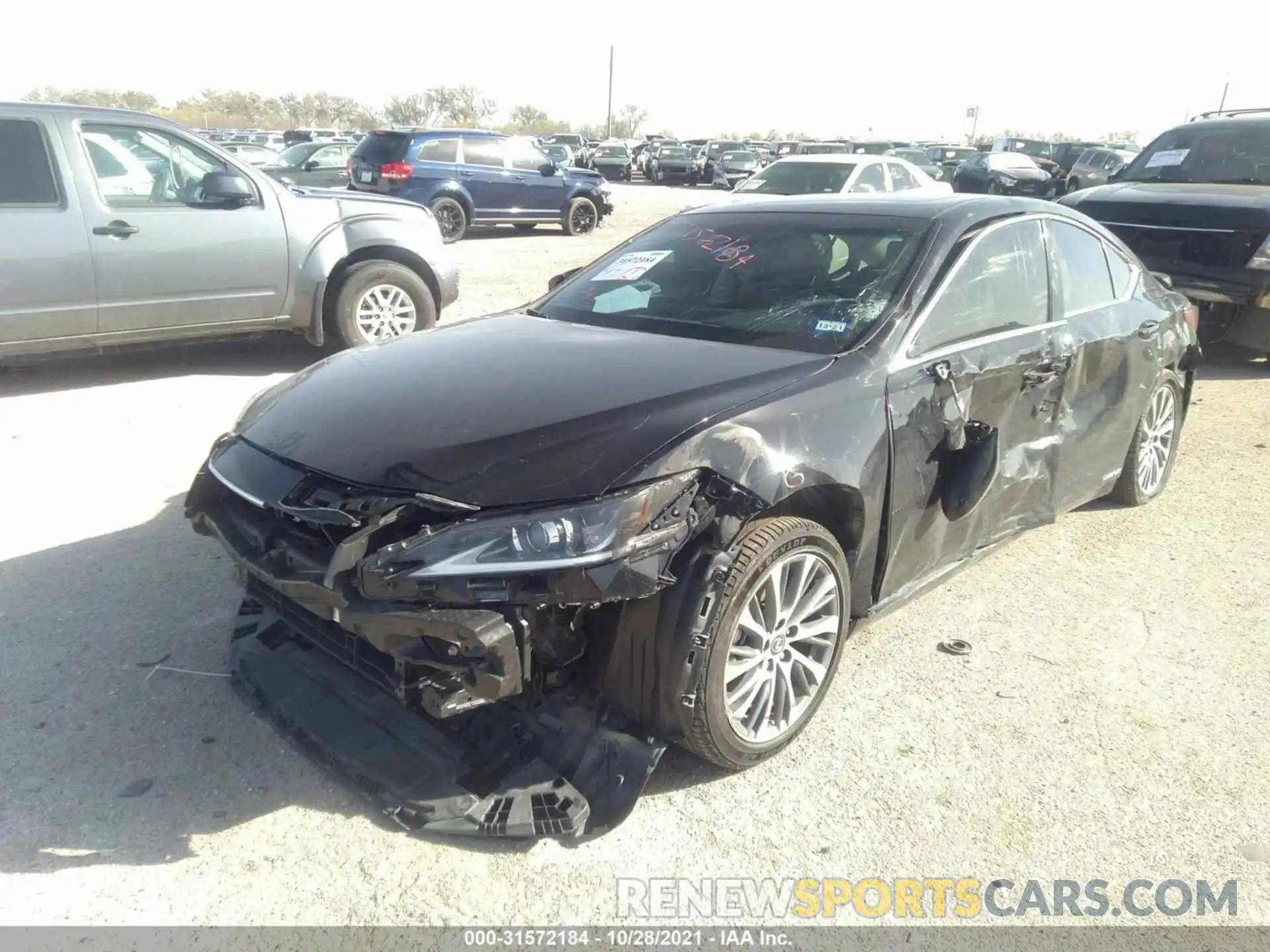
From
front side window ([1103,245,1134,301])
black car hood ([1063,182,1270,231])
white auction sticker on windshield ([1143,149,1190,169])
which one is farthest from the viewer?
white auction sticker on windshield ([1143,149,1190,169])

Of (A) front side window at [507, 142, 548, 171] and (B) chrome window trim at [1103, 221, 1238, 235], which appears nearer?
(B) chrome window trim at [1103, 221, 1238, 235]

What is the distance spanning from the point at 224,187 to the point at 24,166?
3.93ft

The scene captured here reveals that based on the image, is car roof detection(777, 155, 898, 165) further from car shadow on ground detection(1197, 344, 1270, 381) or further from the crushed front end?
the crushed front end

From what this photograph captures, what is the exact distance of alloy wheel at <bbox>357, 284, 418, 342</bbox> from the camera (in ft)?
23.9

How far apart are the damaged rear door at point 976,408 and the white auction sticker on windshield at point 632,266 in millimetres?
1235

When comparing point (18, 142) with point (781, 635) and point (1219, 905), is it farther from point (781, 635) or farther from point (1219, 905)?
point (1219, 905)

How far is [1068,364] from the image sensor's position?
3.79 meters

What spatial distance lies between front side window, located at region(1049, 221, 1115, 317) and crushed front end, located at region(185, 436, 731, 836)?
241 centimetres

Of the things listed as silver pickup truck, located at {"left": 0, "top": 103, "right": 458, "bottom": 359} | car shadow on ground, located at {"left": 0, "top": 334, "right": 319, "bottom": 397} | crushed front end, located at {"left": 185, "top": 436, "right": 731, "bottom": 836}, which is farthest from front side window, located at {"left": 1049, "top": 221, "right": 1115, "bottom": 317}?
car shadow on ground, located at {"left": 0, "top": 334, "right": 319, "bottom": 397}

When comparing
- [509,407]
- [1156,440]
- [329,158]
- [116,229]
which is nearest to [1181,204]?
[1156,440]

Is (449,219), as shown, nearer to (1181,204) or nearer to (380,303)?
(380,303)

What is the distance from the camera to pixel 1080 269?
411cm

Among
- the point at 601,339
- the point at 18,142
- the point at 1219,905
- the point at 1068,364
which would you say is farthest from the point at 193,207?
the point at 1219,905

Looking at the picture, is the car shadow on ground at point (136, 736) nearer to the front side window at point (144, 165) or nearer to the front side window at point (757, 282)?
the front side window at point (757, 282)
